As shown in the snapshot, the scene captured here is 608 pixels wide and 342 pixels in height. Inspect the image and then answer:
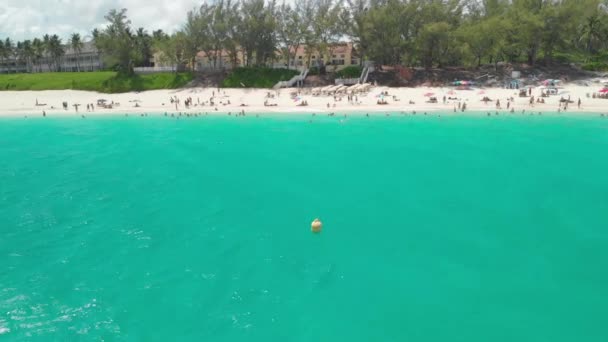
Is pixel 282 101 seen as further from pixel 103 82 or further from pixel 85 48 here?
pixel 85 48

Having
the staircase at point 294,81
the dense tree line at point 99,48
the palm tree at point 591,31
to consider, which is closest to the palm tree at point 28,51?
the dense tree line at point 99,48

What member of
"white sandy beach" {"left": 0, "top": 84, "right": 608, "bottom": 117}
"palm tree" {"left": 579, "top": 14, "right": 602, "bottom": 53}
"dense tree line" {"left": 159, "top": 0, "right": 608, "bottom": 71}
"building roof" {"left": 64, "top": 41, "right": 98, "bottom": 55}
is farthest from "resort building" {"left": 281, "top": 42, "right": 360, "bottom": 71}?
"building roof" {"left": 64, "top": 41, "right": 98, "bottom": 55}

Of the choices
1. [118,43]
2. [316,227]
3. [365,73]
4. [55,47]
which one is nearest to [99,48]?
[118,43]

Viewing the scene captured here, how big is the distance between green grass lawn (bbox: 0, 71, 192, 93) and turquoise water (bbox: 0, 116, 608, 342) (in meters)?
48.4

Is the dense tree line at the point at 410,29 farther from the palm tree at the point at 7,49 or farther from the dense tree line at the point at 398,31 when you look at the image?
the palm tree at the point at 7,49

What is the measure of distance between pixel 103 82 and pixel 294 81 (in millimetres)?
35798

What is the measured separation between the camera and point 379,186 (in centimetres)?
2555

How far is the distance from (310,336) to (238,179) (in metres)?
16.7

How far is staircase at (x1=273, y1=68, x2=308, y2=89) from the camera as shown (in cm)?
7681

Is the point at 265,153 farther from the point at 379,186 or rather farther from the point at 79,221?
the point at 79,221

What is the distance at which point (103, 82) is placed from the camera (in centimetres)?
8256

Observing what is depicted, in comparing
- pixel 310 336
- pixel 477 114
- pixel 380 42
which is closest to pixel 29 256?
pixel 310 336

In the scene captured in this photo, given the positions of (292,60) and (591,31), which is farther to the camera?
(292,60)

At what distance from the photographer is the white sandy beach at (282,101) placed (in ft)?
193
